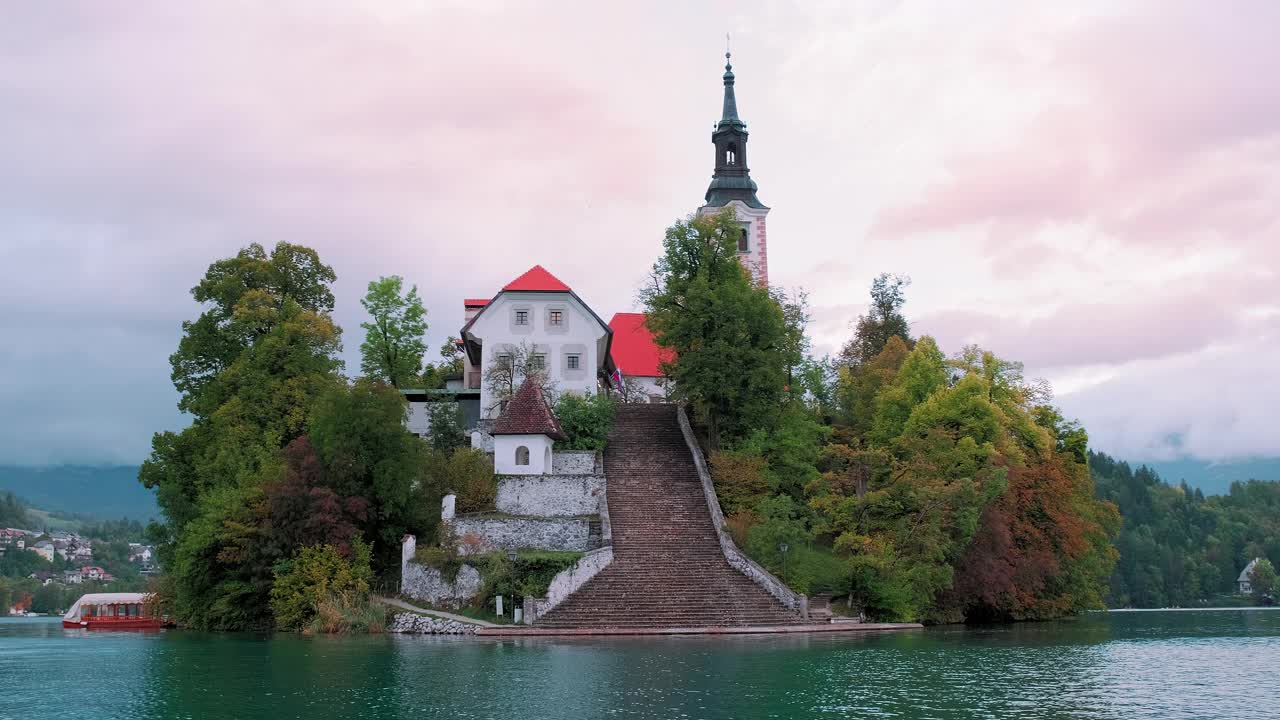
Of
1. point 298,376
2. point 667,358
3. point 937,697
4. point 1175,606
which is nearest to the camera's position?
point 937,697

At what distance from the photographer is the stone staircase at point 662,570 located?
36.3 metres

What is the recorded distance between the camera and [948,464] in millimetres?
44250

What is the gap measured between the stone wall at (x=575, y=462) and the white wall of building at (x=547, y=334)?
25.5 ft

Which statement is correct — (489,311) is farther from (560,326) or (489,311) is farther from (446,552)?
(446,552)

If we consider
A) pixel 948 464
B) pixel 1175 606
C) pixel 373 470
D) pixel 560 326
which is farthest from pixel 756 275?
pixel 1175 606

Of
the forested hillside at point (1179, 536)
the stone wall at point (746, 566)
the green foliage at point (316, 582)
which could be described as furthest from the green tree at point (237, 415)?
the forested hillside at point (1179, 536)

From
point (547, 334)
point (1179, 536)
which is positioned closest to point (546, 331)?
point (547, 334)

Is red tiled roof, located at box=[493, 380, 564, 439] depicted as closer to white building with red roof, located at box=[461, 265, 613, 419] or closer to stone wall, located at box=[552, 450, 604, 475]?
stone wall, located at box=[552, 450, 604, 475]

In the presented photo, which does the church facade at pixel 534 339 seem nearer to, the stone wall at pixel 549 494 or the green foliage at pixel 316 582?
the stone wall at pixel 549 494

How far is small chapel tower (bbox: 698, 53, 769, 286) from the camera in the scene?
74.5m

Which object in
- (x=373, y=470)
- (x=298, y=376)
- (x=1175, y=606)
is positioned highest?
(x=298, y=376)

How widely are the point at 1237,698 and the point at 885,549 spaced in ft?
62.7

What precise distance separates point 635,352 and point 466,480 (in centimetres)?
2926

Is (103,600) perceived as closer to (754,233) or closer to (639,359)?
(639,359)
